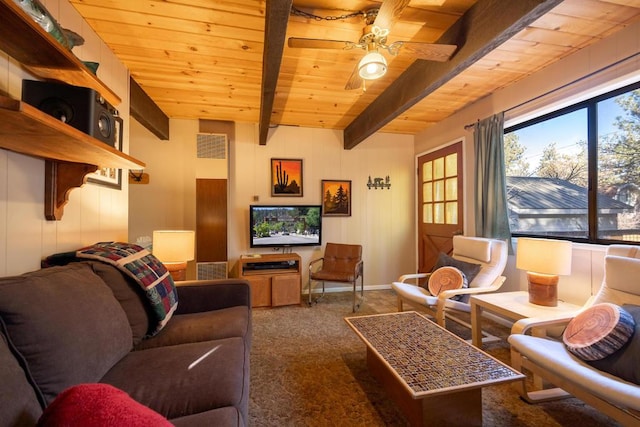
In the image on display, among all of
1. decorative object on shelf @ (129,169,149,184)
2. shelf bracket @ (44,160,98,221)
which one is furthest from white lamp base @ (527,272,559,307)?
decorative object on shelf @ (129,169,149,184)

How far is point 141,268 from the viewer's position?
5.21 ft

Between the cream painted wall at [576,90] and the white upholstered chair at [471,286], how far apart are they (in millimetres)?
384

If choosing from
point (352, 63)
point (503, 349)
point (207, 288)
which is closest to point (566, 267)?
point (503, 349)

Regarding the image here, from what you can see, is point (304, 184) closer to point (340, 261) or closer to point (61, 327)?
point (340, 261)

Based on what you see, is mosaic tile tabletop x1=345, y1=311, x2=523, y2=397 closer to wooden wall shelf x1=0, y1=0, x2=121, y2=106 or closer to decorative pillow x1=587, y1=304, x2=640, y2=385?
decorative pillow x1=587, y1=304, x2=640, y2=385

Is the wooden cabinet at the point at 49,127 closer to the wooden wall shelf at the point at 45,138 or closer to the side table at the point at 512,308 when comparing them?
the wooden wall shelf at the point at 45,138

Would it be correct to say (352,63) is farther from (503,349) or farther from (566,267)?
(503,349)

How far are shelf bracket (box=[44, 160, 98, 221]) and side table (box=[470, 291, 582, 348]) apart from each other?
284cm

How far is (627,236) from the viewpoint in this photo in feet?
6.54

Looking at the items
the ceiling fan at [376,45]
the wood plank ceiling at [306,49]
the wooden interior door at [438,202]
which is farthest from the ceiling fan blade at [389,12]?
the wooden interior door at [438,202]

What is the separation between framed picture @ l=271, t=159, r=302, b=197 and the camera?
3875 millimetres

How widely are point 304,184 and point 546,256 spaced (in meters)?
2.87

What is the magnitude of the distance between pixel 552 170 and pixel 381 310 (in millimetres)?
2311

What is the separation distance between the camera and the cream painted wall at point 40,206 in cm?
121
